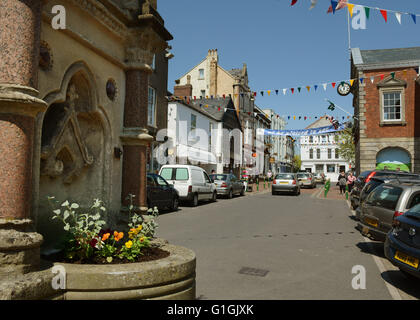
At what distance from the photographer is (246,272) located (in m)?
5.95

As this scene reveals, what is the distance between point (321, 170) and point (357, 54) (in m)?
51.5

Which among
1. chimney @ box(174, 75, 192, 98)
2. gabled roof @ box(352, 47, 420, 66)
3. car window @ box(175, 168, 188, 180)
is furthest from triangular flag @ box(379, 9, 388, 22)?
chimney @ box(174, 75, 192, 98)

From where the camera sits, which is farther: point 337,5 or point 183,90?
point 183,90

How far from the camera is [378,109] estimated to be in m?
24.8

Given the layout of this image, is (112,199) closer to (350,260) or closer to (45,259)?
(45,259)

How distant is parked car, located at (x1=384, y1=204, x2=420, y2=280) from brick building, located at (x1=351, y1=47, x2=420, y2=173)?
68.0 ft

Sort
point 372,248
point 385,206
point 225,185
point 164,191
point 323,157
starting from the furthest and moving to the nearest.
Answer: point 323,157
point 225,185
point 164,191
point 372,248
point 385,206

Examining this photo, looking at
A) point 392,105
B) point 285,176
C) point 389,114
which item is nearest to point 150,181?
point 285,176

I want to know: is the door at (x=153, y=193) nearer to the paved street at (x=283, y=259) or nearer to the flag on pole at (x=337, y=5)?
the paved street at (x=283, y=259)

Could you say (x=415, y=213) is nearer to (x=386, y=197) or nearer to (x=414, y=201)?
(x=414, y=201)

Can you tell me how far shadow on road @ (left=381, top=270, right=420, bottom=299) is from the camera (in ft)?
17.2

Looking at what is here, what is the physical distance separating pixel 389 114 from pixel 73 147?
996 inches

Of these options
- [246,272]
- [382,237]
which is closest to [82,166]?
[246,272]

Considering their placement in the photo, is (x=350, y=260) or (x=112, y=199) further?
(x=350, y=260)
